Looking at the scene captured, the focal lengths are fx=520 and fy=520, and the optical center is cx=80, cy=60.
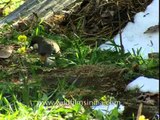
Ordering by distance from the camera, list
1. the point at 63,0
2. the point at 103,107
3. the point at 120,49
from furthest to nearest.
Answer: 1. the point at 63,0
2. the point at 120,49
3. the point at 103,107

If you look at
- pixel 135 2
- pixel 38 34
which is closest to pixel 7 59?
pixel 38 34

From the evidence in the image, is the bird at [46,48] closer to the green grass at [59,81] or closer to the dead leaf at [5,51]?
the green grass at [59,81]

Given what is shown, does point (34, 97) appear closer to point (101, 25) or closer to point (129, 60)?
point (129, 60)

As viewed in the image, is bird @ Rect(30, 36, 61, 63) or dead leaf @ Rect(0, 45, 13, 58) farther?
dead leaf @ Rect(0, 45, 13, 58)

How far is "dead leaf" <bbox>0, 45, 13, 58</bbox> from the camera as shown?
594cm

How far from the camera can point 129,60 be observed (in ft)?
17.6

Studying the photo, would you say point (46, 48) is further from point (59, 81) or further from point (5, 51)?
point (59, 81)

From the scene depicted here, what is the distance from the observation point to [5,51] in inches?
238

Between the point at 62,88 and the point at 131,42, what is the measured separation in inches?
69.7

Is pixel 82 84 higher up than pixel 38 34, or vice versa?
pixel 38 34

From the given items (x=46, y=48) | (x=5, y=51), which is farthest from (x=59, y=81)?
(x=5, y=51)

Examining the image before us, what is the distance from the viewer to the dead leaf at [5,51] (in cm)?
594

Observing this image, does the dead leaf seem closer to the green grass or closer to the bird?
the green grass

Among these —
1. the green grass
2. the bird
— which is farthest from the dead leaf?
the bird
